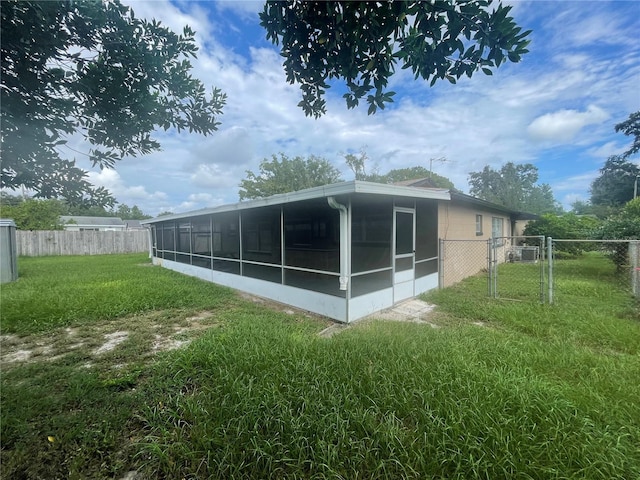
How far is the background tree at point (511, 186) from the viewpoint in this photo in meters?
44.3

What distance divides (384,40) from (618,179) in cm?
3635

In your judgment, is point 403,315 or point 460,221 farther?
point 460,221

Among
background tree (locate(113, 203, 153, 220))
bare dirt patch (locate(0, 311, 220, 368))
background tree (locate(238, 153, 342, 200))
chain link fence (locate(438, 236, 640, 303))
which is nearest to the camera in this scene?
bare dirt patch (locate(0, 311, 220, 368))

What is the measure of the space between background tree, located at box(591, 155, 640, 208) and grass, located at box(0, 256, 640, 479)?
104 ft

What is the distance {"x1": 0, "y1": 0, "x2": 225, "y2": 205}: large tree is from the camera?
1.62m

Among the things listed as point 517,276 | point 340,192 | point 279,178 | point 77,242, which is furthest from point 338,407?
point 279,178

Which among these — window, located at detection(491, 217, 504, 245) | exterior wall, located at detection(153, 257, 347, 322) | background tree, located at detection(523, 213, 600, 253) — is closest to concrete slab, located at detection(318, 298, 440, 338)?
exterior wall, located at detection(153, 257, 347, 322)

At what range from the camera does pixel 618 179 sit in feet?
83.4

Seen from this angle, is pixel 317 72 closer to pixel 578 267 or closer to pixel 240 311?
pixel 240 311

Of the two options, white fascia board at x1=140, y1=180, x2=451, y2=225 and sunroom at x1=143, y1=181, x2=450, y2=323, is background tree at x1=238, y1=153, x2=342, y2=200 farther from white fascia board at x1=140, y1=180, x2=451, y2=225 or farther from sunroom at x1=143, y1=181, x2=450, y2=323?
white fascia board at x1=140, y1=180, x2=451, y2=225

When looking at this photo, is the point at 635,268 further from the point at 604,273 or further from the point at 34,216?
the point at 34,216

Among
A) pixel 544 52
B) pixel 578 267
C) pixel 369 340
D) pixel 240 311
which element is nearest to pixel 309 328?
pixel 369 340

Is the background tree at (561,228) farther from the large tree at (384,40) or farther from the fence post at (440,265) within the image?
the large tree at (384,40)

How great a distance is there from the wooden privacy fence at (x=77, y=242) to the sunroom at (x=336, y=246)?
15255 millimetres
